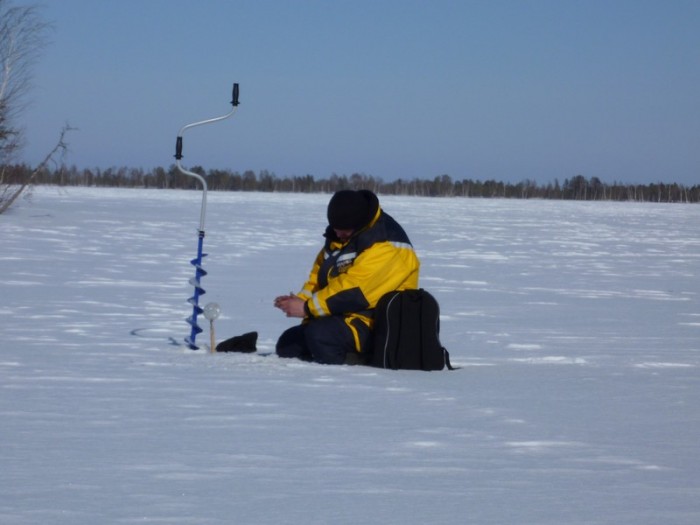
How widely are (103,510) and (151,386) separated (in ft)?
7.53

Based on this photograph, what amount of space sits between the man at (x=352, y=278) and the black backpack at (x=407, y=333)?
0.37ft

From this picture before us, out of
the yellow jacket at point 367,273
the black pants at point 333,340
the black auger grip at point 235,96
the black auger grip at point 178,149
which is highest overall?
the black auger grip at point 235,96

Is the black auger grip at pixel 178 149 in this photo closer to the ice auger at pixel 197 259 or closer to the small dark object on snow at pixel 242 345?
the ice auger at pixel 197 259

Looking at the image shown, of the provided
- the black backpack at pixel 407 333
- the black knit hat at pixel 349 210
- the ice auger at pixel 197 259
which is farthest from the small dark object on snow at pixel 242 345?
the black knit hat at pixel 349 210

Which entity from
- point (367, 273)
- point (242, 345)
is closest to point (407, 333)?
point (367, 273)

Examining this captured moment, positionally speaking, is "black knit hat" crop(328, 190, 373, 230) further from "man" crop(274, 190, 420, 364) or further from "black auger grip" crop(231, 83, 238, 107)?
"black auger grip" crop(231, 83, 238, 107)

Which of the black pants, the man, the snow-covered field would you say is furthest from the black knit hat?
the snow-covered field

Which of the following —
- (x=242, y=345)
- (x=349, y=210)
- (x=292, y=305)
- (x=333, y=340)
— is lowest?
(x=242, y=345)

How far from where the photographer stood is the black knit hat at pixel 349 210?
6.04 m

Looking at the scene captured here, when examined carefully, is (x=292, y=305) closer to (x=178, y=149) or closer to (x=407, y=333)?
(x=407, y=333)

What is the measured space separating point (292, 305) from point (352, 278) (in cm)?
38

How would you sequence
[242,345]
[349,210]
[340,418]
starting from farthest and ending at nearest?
[242,345], [349,210], [340,418]

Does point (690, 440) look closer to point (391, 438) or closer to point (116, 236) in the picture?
point (391, 438)

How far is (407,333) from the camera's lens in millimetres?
6090
